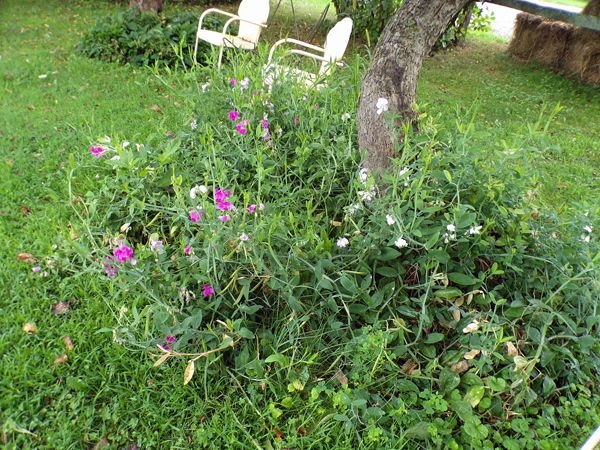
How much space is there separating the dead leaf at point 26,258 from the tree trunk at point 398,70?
1672 millimetres

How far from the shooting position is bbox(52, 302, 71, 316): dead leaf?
211 cm

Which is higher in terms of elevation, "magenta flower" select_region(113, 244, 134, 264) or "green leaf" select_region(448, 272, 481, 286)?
"green leaf" select_region(448, 272, 481, 286)

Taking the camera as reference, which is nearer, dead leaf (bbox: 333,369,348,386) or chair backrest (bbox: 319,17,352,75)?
dead leaf (bbox: 333,369,348,386)

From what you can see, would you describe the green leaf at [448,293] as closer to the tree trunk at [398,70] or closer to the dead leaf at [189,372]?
the tree trunk at [398,70]

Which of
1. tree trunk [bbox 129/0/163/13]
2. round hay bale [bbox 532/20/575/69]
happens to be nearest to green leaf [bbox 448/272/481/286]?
tree trunk [bbox 129/0/163/13]

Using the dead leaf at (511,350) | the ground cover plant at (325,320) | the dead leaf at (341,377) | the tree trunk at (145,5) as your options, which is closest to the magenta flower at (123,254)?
the ground cover plant at (325,320)

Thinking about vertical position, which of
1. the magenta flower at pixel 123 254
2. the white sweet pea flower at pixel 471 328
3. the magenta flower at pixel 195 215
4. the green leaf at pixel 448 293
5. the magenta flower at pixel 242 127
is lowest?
the magenta flower at pixel 123 254

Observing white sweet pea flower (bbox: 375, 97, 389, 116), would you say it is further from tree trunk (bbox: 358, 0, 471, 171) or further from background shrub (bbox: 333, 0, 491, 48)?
background shrub (bbox: 333, 0, 491, 48)

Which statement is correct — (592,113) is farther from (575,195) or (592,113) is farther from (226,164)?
(226,164)

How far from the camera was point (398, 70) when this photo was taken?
238 cm

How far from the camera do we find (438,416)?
170cm

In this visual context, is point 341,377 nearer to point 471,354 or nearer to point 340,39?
point 471,354

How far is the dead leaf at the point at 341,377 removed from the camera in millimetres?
1763

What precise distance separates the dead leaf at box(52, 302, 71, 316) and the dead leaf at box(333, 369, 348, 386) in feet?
3.93
